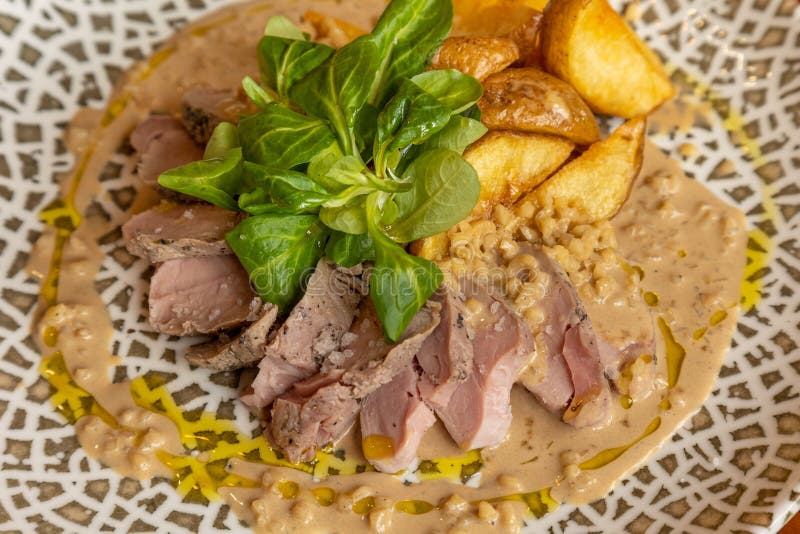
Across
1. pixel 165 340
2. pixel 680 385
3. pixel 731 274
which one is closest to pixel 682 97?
pixel 731 274

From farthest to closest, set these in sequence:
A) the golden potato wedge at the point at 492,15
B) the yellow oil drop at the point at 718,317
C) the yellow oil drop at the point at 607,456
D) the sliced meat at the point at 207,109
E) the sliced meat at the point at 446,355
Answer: the golden potato wedge at the point at 492,15 < the sliced meat at the point at 207,109 < the yellow oil drop at the point at 718,317 < the yellow oil drop at the point at 607,456 < the sliced meat at the point at 446,355

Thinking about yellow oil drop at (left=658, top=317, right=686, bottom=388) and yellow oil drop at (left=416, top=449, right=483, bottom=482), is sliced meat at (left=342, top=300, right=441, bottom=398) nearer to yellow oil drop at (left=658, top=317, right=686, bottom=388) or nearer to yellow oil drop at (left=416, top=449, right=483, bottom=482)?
yellow oil drop at (left=416, top=449, right=483, bottom=482)

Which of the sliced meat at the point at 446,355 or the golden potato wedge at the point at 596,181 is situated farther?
the golden potato wedge at the point at 596,181

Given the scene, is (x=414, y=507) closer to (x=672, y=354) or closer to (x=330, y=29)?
(x=672, y=354)

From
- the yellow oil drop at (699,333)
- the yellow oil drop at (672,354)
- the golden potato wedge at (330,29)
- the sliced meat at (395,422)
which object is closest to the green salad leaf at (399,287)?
the sliced meat at (395,422)

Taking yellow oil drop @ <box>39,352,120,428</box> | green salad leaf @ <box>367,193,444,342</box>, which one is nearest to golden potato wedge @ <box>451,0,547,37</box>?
green salad leaf @ <box>367,193,444,342</box>

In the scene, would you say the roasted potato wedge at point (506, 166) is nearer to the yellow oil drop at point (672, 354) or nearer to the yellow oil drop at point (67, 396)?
the yellow oil drop at point (672, 354)

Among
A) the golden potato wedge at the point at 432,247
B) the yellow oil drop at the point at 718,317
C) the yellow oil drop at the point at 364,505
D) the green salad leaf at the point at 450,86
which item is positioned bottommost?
the yellow oil drop at the point at 364,505
